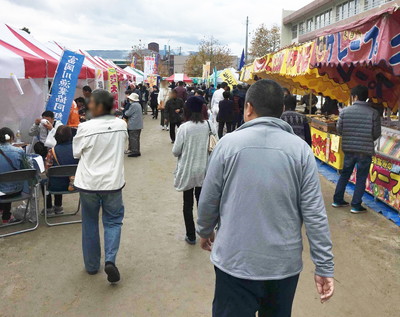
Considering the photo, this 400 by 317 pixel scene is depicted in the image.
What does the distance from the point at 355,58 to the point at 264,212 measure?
151 inches

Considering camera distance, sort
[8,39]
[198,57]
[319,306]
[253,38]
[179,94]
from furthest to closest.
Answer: [198,57]
[253,38]
[179,94]
[8,39]
[319,306]

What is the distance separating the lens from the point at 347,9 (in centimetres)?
3000

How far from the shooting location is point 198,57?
57.5 metres

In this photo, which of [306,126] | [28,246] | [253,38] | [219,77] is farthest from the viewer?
Answer: [253,38]

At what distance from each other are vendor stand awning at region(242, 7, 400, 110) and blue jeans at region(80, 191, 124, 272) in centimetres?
326

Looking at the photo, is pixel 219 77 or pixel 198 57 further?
pixel 198 57

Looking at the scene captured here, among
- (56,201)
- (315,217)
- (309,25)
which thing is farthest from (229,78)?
(309,25)

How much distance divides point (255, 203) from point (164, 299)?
76.0 inches

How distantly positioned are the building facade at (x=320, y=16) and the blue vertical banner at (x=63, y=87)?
21787 mm

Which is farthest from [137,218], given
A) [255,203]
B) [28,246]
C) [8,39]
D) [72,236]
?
[8,39]

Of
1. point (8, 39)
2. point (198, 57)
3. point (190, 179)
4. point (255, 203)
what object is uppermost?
point (198, 57)

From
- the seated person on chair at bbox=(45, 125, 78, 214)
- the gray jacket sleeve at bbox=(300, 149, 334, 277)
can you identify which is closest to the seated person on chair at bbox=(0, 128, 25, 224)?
the seated person on chair at bbox=(45, 125, 78, 214)

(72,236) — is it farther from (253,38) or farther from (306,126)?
(253,38)

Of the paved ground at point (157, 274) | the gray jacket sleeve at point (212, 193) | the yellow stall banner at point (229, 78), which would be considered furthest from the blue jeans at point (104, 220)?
the yellow stall banner at point (229, 78)
